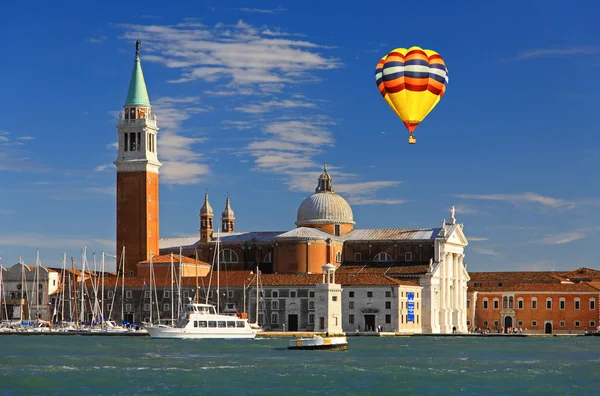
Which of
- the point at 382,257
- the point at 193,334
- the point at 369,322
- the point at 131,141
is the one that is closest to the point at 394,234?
the point at 382,257

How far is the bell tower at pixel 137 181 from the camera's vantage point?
89.3 meters

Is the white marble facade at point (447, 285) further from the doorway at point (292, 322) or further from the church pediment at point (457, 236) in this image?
the doorway at point (292, 322)

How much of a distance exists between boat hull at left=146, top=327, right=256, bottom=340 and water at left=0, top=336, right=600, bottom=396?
2807mm

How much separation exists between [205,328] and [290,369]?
24960 millimetres

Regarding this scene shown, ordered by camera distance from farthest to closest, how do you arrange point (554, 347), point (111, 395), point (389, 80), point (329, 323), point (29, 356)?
point (329, 323)
point (554, 347)
point (29, 356)
point (389, 80)
point (111, 395)

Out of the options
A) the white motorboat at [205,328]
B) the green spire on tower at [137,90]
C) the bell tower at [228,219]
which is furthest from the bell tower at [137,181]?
the white motorboat at [205,328]

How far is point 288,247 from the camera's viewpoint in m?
88.0

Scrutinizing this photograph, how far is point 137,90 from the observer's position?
301 ft

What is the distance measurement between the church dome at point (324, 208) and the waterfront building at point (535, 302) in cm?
1115

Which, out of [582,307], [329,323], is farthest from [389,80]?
[582,307]

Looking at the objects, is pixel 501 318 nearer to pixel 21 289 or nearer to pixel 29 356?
pixel 21 289

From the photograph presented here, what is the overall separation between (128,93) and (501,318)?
101 ft

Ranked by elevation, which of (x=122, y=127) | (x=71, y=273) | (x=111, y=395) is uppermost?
(x=122, y=127)

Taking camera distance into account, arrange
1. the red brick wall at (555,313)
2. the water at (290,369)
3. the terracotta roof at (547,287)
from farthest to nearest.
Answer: the terracotta roof at (547,287)
the red brick wall at (555,313)
the water at (290,369)
